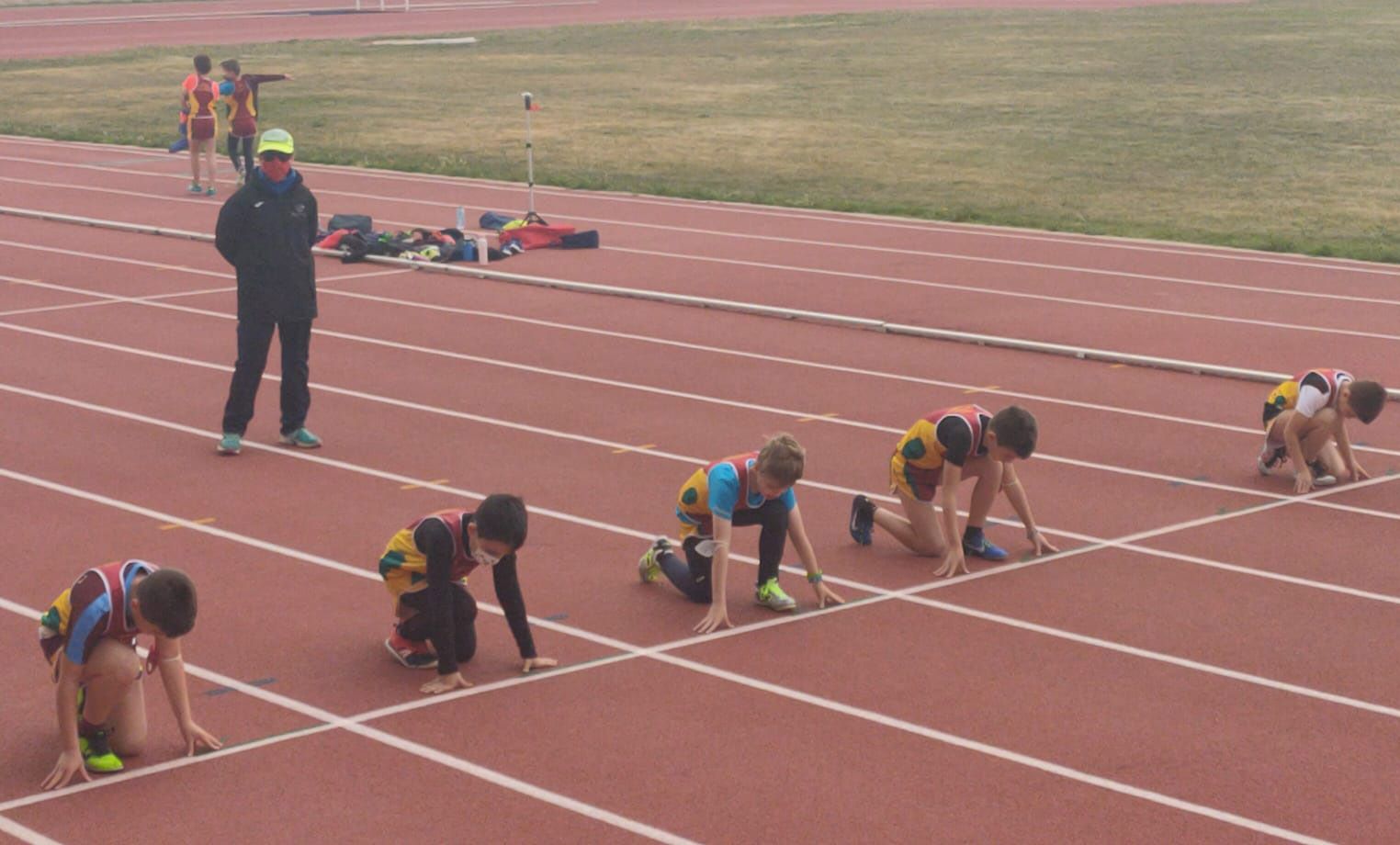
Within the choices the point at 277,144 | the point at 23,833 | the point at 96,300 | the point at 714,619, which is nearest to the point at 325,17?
the point at 96,300

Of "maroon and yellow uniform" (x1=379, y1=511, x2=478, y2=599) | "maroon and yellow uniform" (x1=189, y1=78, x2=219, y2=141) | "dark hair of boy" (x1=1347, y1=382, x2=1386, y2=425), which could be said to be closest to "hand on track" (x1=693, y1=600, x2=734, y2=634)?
"maroon and yellow uniform" (x1=379, y1=511, x2=478, y2=599)

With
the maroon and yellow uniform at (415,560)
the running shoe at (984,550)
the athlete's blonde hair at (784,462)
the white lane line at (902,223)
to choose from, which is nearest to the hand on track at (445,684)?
the maroon and yellow uniform at (415,560)

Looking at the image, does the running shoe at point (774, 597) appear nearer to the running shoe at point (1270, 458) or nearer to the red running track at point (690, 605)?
the red running track at point (690, 605)

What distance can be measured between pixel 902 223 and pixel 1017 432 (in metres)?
13.3

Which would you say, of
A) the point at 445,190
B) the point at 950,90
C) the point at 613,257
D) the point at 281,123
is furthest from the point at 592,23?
the point at 613,257

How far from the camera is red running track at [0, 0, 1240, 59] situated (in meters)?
49.5

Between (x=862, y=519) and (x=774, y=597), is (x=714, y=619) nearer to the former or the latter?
(x=774, y=597)

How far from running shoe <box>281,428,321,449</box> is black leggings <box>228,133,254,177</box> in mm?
13345

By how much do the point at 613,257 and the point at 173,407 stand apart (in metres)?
7.12

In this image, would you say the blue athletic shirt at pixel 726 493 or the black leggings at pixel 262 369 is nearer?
the blue athletic shirt at pixel 726 493

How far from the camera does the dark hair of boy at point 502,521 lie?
6.98 m

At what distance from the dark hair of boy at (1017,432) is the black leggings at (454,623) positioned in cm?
259

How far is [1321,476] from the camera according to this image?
11.0m

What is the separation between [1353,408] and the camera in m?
10.4
